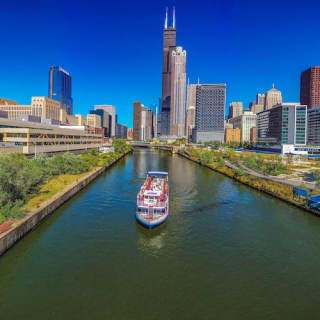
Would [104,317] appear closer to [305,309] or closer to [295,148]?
[305,309]

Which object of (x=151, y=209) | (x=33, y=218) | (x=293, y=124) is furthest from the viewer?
(x=293, y=124)

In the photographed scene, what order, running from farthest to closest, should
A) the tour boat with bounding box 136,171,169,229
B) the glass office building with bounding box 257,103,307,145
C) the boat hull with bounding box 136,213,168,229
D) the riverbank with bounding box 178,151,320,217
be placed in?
1. the glass office building with bounding box 257,103,307,145
2. the riverbank with bounding box 178,151,320,217
3. the tour boat with bounding box 136,171,169,229
4. the boat hull with bounding box 136,213,168,229

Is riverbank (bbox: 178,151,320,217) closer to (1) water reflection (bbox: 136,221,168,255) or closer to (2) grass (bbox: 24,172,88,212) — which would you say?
(1) water reflection (bbox: 136,221,168,255)

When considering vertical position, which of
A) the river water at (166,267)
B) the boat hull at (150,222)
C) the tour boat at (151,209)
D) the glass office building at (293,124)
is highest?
the glass office building at (293,124)

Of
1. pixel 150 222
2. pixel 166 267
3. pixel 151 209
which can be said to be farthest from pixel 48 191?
pixel 166 267

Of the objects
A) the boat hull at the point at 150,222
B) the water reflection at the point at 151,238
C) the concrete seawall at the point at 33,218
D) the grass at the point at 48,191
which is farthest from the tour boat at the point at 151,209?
the grass at the point at 48,191

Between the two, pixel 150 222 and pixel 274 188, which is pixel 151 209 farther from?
pixel 274 188

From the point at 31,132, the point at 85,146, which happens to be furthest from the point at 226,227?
the point at 85,146

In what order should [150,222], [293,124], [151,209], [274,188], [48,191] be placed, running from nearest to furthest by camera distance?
[150,222] → [151,209] → [48,191] → [274,188] → [293,124]

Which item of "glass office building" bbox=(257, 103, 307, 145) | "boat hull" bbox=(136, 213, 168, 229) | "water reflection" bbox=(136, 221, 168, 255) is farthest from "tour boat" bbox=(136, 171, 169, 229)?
"glass office building" bbox=(257, 103, 307, 145)

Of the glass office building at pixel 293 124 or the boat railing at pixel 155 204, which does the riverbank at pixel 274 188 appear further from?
the glass office building at pixel 293 124
